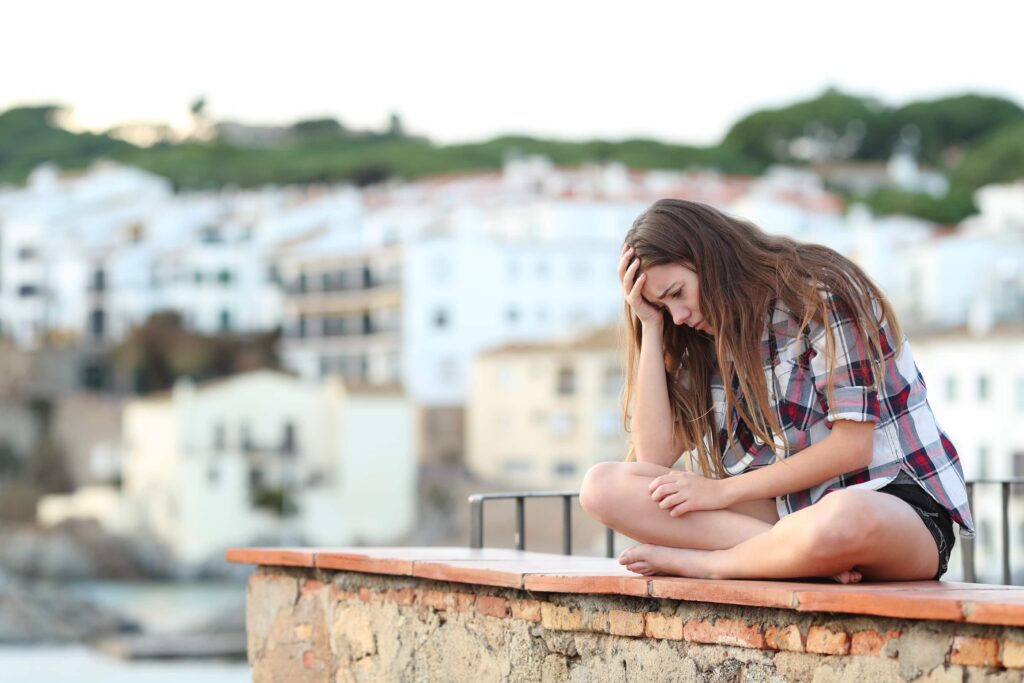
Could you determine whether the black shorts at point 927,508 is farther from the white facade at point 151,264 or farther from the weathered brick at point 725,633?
the white facade at point 151,264

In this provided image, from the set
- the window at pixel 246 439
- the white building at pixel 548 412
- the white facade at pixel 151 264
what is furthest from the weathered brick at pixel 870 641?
the white facade at pixel 151 264

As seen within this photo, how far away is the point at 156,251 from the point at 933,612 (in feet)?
224

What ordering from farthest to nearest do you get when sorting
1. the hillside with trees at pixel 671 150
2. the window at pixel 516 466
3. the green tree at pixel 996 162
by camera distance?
the hillside with trees at pixel 671 150
the green tree at pixel 996 162
the window at pixel 516 466

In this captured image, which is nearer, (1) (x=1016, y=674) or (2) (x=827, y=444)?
(1) (x=1016, y=674)

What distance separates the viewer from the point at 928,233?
6700 cm

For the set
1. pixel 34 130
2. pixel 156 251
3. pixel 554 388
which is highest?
pixel 34 130

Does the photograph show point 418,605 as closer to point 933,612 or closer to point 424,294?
point 933,612

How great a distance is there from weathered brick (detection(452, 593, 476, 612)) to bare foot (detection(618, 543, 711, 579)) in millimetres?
691

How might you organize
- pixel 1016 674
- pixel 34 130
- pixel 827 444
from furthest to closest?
pixel 34 130 → pixel 827 444 → pixel 1016 674

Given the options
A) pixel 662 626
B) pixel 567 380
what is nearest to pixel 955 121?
pixel 567 380

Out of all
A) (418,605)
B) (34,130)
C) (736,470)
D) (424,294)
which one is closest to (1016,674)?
(736,470)

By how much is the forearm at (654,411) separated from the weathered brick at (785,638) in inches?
28.8

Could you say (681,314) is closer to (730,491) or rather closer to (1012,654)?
(730,491)

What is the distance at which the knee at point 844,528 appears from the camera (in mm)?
3818
